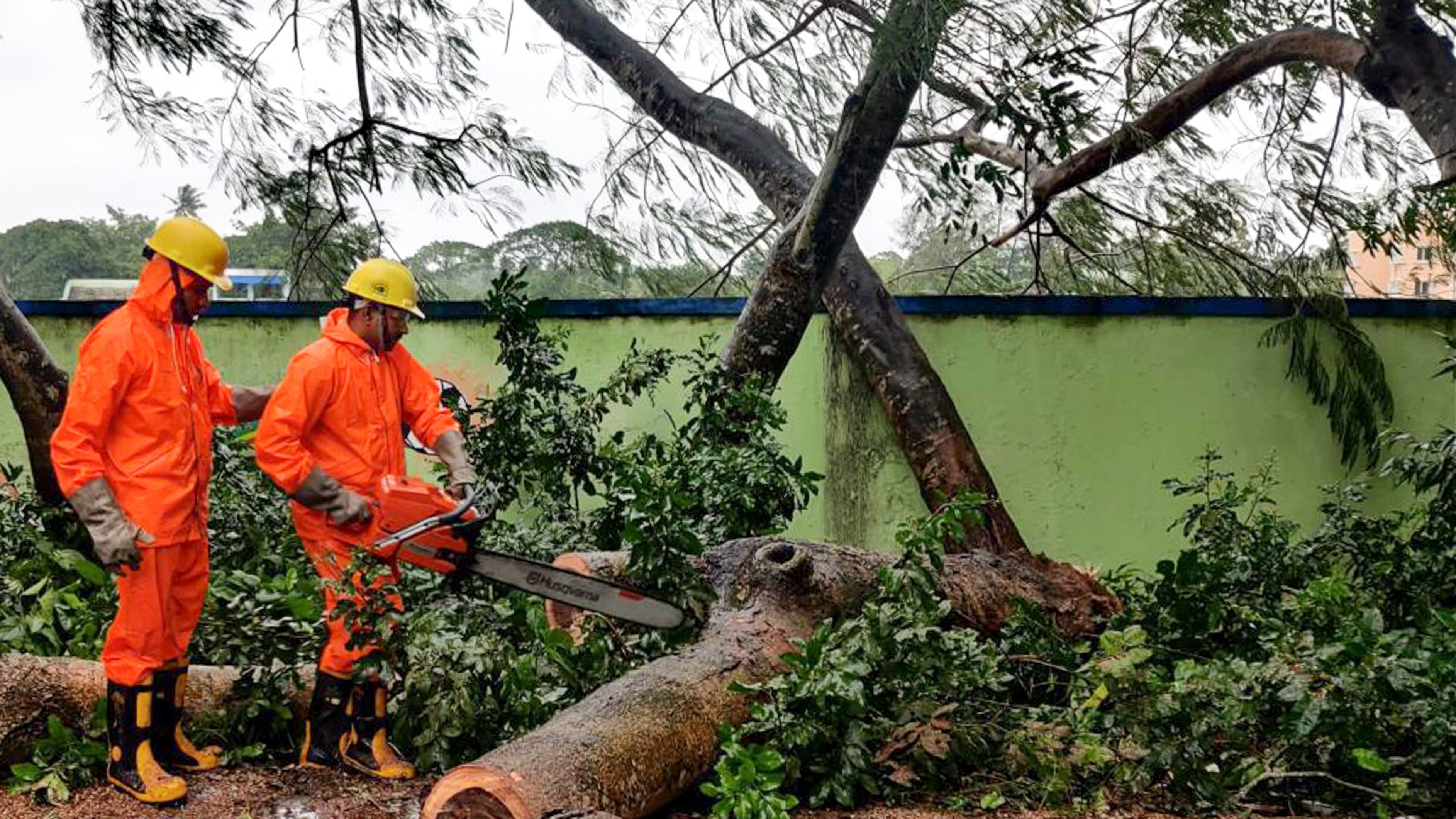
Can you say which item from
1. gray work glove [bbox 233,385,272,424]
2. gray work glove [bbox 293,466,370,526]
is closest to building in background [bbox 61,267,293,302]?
gray work glove [bbox 233,385,272,424]

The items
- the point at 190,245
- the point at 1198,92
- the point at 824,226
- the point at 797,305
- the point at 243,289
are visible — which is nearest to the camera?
the point at 190,245

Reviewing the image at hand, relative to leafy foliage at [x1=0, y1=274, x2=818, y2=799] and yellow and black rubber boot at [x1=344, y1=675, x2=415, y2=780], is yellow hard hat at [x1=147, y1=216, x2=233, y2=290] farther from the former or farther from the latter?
yellow and black rubber boot at [x1=344, y1=675, x2=415, y2=780]

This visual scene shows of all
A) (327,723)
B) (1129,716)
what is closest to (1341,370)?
(1129,716)

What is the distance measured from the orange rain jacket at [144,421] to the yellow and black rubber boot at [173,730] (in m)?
0.43

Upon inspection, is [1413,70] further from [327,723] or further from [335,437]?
[327,723]

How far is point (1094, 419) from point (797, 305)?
204cm

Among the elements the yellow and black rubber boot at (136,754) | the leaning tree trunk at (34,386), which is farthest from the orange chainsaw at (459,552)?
the leaning tree trunk at (34,386)

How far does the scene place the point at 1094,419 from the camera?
757cm

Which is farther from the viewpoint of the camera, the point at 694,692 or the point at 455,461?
the point at 455,461

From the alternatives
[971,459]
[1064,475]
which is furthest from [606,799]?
[1064,475]

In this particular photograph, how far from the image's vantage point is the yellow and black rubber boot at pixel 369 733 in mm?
4035

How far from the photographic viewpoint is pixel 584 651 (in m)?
4.39

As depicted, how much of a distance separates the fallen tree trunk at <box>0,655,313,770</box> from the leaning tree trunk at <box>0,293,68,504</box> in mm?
2003

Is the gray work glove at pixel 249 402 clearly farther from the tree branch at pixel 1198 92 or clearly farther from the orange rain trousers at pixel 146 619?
the tree branch at pixel 1198 92
